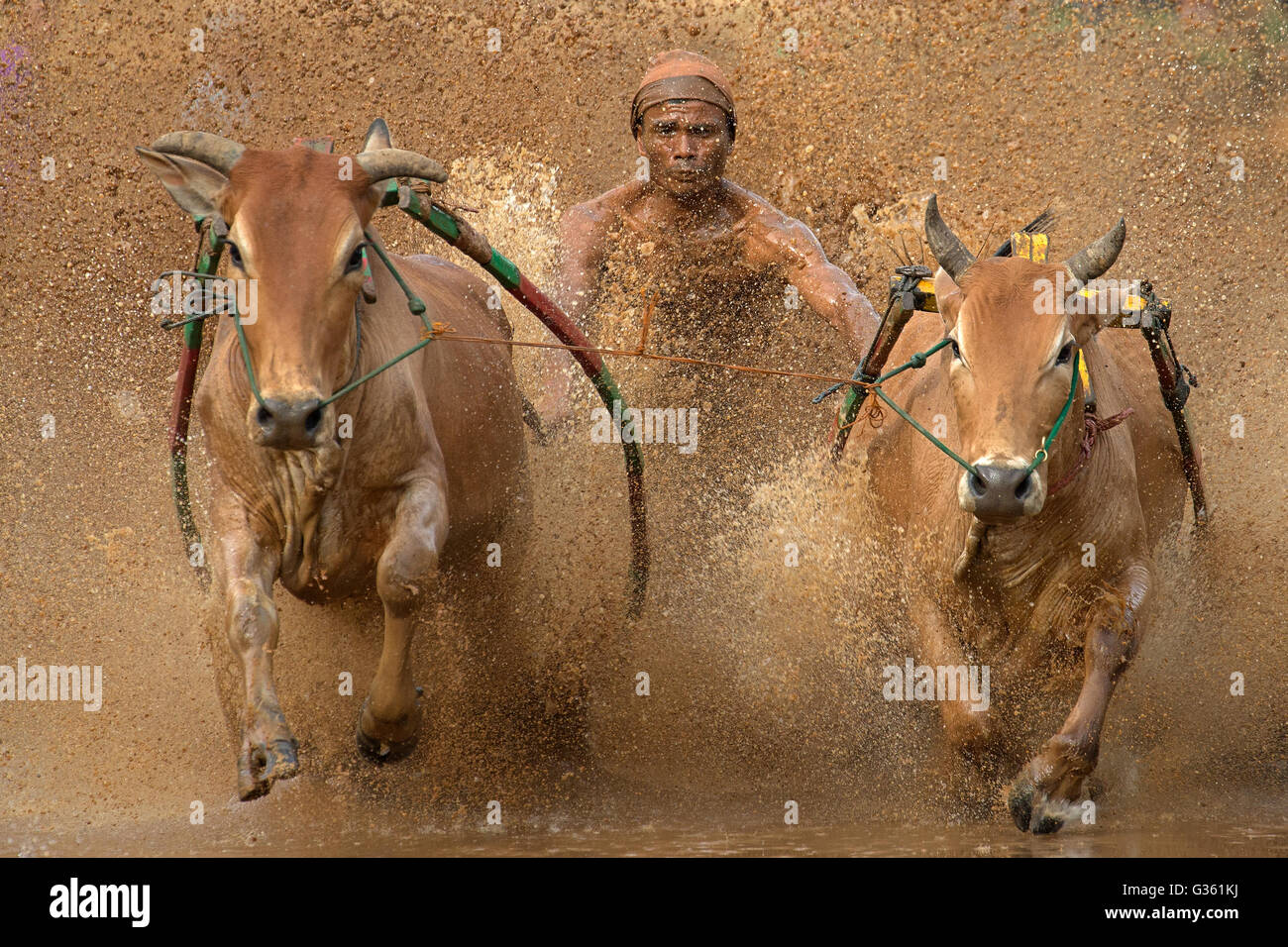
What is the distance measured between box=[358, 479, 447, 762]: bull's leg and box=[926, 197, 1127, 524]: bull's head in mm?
1740

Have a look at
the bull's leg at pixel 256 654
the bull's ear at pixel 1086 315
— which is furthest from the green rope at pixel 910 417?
the bull's leg at pixel 256 654

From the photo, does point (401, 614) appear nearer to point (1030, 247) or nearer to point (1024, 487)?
point (1024, 487)

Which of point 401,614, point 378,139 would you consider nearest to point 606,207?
point 378,139

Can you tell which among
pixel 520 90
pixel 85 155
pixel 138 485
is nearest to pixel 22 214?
pixel 85 155

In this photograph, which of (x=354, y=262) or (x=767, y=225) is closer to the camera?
(x=354, y=262)

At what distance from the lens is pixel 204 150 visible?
221 inches

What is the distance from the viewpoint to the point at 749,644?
7.70m

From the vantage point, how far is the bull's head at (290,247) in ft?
17.5

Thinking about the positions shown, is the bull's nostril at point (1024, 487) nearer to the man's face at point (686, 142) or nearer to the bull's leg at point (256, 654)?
the bull's leg at point (256, 654)

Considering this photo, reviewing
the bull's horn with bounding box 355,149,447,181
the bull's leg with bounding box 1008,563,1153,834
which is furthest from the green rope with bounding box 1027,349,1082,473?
the bull's horn with bounding box 355,149,447,181

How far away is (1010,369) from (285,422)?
2.17 meters

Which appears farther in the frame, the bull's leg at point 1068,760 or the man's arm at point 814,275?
the man's arm at point 814,275

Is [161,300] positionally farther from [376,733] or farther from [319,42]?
[319,42]

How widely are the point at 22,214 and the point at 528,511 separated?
13.3ft
